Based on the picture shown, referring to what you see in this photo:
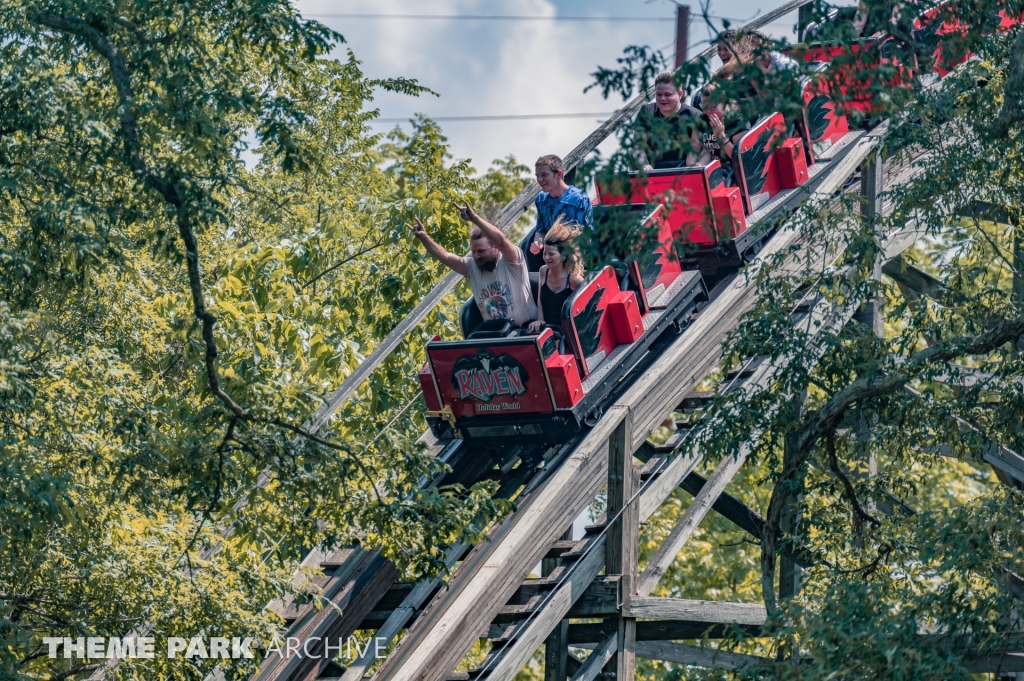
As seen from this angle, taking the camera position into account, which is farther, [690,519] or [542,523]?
[690,519]

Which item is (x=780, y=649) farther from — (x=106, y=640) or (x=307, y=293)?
(x=307, y=293)

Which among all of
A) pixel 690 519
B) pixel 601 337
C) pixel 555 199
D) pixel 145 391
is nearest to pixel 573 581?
pixel 690 519

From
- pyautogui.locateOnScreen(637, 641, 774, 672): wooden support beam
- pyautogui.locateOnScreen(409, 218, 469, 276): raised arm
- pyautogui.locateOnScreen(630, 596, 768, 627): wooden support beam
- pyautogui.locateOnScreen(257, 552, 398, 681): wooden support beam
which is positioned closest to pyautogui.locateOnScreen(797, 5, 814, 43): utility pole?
pyautogui.locateOnScreen(409, 218, 469, 276): raised arm

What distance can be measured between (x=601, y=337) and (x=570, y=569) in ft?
5.38

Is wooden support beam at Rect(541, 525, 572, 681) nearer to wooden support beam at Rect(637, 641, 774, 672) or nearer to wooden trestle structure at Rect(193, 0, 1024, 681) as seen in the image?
wooden trestle structure at Rect(193, 0, 1024, 681)

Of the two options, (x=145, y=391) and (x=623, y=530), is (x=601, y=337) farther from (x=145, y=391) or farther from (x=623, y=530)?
(x=145, y=391)

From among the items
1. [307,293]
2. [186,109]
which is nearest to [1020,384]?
[186,109]

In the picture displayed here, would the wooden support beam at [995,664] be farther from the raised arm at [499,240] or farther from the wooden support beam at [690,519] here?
the raised arm at [499,240]

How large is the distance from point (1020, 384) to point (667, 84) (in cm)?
420

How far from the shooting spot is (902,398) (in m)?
7.52

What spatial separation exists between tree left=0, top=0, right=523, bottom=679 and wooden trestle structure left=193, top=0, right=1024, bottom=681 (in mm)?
373

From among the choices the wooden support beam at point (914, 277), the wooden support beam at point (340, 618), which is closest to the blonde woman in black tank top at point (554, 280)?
the wooden support beam at point (340, 618)

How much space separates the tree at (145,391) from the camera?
632 centimetres

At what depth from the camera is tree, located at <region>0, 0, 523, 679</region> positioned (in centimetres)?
632
